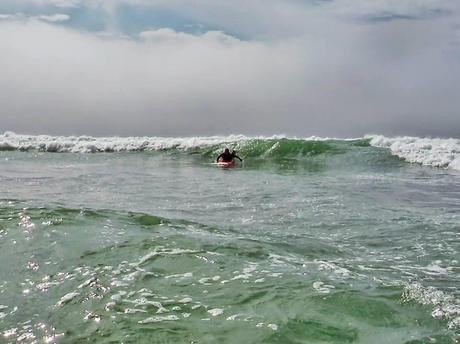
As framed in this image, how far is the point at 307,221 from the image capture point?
344 inches

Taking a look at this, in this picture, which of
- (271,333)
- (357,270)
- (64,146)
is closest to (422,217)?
(357,270)

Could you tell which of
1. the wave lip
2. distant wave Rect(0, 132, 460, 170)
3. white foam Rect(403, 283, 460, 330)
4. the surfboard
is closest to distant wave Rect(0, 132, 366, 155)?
distant wave Rect(0, 132, 460, 170)

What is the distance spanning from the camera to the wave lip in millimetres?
23250

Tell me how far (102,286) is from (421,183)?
12.9 meters

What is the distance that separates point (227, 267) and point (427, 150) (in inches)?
940

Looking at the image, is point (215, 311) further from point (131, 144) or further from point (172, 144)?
point (131, 144)

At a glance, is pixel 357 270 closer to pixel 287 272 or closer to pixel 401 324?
pixel 287 272

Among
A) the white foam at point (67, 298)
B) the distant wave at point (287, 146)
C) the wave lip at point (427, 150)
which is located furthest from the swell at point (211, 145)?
the white foam at point (67, 298)

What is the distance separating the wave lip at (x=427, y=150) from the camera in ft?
76.3

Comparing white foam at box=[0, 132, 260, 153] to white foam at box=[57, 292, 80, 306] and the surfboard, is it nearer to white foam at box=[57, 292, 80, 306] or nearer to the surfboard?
the surfboard

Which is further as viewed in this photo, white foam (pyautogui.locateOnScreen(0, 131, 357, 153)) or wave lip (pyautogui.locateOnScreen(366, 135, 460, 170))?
white foam (pyautogui.locateOnScreen(0, 131, 357, 153))

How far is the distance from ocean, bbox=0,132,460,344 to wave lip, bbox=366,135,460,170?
1202 centimetres

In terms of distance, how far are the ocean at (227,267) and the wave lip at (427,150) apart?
39.5 ft

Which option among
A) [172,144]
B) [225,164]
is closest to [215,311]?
[225,164]
